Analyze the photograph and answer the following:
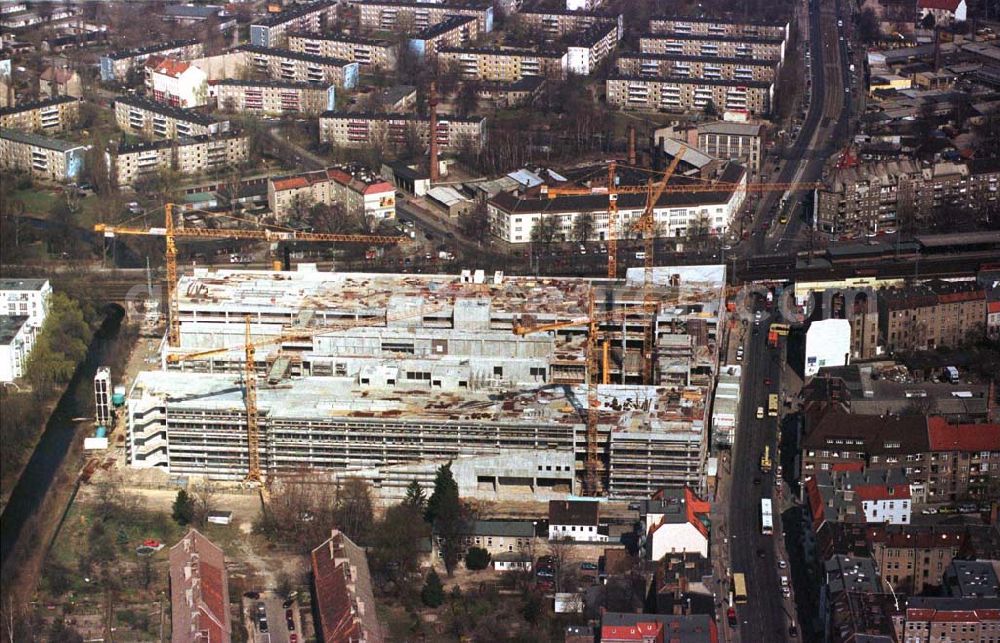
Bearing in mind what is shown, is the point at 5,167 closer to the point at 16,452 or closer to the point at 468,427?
the point at 16,452

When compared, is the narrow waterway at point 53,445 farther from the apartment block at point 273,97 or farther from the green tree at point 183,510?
the apartment block at point 273,97

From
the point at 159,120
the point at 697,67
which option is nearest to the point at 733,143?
the point at 697,67

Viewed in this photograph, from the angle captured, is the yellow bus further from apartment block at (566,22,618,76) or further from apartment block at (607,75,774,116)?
apartment block at (566,22,618,76)

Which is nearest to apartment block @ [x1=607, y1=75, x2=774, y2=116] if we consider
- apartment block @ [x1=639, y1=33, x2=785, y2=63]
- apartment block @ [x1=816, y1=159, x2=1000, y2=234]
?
apartment block @ [x1=639, y1=33, x2=785, y2=63]

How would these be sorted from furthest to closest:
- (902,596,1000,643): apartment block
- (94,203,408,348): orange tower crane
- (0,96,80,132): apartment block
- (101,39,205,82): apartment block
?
1. (101,39,205,82): apartment block
2. (0,96,80,132): apartment block
3. (94,203,408,348): orange tower crane
4. (902,596,1000,643): apartment block

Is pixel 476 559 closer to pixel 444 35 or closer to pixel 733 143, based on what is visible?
pixel 733 143

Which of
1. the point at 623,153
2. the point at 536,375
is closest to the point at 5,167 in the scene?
the point at 623,153
